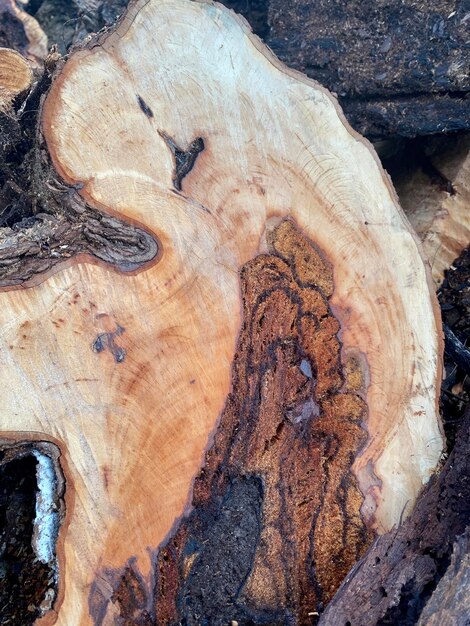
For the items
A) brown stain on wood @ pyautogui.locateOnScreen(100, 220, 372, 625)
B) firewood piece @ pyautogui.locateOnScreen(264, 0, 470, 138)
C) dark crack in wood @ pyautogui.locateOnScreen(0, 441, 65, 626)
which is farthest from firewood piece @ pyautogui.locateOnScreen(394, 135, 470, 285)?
dark crack in wood @ pyautogui.locateOnScreen(0, 441, 65, 626)

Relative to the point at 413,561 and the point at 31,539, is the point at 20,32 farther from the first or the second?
the point at 413,561

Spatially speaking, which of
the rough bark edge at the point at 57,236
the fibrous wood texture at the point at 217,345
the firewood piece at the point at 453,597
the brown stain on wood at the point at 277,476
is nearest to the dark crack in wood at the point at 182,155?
the fibrous wood texture at the point at 217,345

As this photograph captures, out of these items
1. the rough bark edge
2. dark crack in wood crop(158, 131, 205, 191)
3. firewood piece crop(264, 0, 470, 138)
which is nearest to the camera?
the rough bark edge

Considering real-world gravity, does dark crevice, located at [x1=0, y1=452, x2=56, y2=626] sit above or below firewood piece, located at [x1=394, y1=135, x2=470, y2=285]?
below

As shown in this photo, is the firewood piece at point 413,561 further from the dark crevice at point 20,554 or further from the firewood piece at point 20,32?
the firewood piece at point 20,32

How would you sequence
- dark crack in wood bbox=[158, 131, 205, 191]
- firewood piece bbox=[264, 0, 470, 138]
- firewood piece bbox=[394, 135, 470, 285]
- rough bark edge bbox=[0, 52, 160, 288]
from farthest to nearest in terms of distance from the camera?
1. firewood piece bbox=[394, 135, 470, 285]
2. firewood piece bbox=[264, 0, 470, 138]
3. dark crack in wood bbox=[158, 131, 205, 191]
4. rough bark edge bbox=[0, 52, 160, 288]

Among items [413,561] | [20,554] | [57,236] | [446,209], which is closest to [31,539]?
[20,554]

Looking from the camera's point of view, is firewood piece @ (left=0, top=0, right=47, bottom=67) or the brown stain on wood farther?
firewood piece @ (left=0, top=0, right=47, bottom=67)

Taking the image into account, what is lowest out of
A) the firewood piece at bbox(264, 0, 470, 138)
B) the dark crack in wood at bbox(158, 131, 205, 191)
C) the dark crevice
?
the dark crevice

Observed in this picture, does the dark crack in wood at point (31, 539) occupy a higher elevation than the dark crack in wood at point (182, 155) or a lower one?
lower

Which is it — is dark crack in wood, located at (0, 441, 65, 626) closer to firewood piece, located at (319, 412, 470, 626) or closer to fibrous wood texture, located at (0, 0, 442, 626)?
fibrous wood texture, located at (0, 0, 442, 626)
